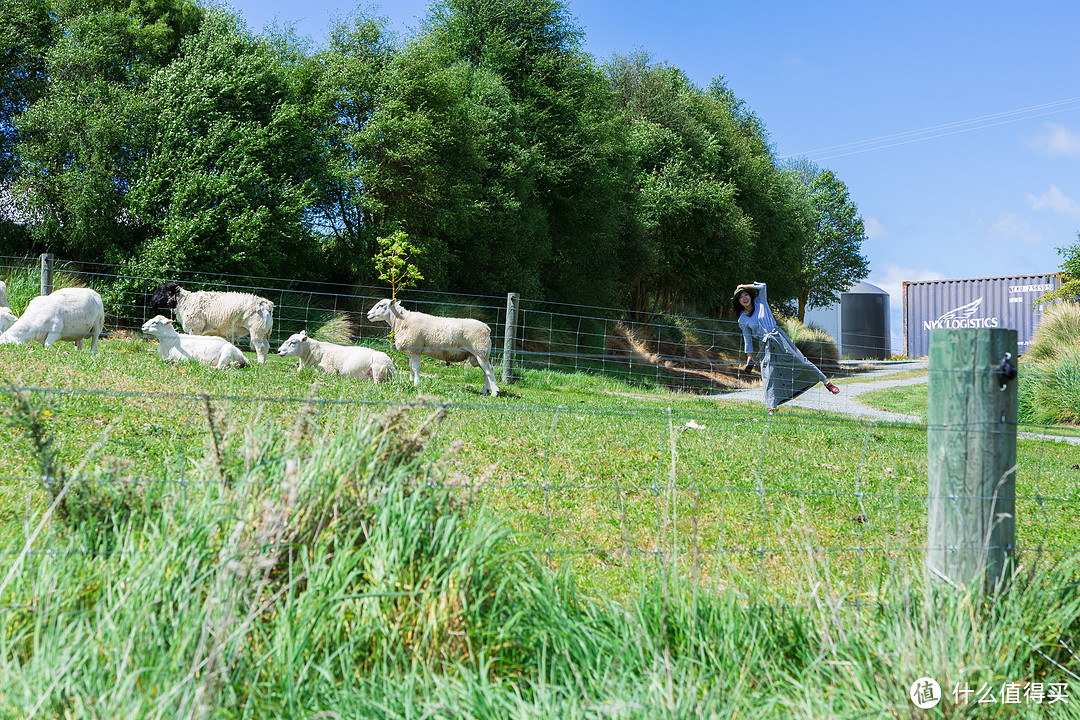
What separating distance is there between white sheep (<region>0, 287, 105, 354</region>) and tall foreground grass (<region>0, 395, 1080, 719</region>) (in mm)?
8580

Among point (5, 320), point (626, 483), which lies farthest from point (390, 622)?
point (5, 320)

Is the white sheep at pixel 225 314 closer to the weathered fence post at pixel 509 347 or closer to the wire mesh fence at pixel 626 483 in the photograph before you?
the weathered fence post at pixel 509 347

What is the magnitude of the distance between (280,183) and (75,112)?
4722 mm

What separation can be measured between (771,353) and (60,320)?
9.58 m

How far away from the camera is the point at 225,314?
43.0 ft

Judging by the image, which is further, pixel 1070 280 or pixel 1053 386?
pixel 1070 280

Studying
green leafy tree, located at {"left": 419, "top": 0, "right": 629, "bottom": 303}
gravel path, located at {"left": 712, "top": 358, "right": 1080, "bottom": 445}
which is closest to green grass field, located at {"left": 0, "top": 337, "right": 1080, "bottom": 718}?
gravel path, located at {"left": 712, "top": 358, "right": 1080, "bottom": 445}

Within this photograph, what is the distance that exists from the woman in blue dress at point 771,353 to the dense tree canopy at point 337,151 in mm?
9488

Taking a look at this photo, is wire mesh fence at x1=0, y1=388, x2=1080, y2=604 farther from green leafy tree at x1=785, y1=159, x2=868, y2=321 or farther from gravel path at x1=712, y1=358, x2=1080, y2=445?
green leafy tree at x1=785, y1=159, x2=868, y2=321

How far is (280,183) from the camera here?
16500mm

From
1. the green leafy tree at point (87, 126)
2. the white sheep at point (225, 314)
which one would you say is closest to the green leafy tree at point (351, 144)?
the green leafy tree at point (87, 126)

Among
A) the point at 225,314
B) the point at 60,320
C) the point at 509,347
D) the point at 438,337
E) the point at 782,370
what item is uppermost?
the point at 225,314

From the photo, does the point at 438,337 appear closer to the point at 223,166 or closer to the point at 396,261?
the point at 396,261

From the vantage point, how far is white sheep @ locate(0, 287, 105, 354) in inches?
399
